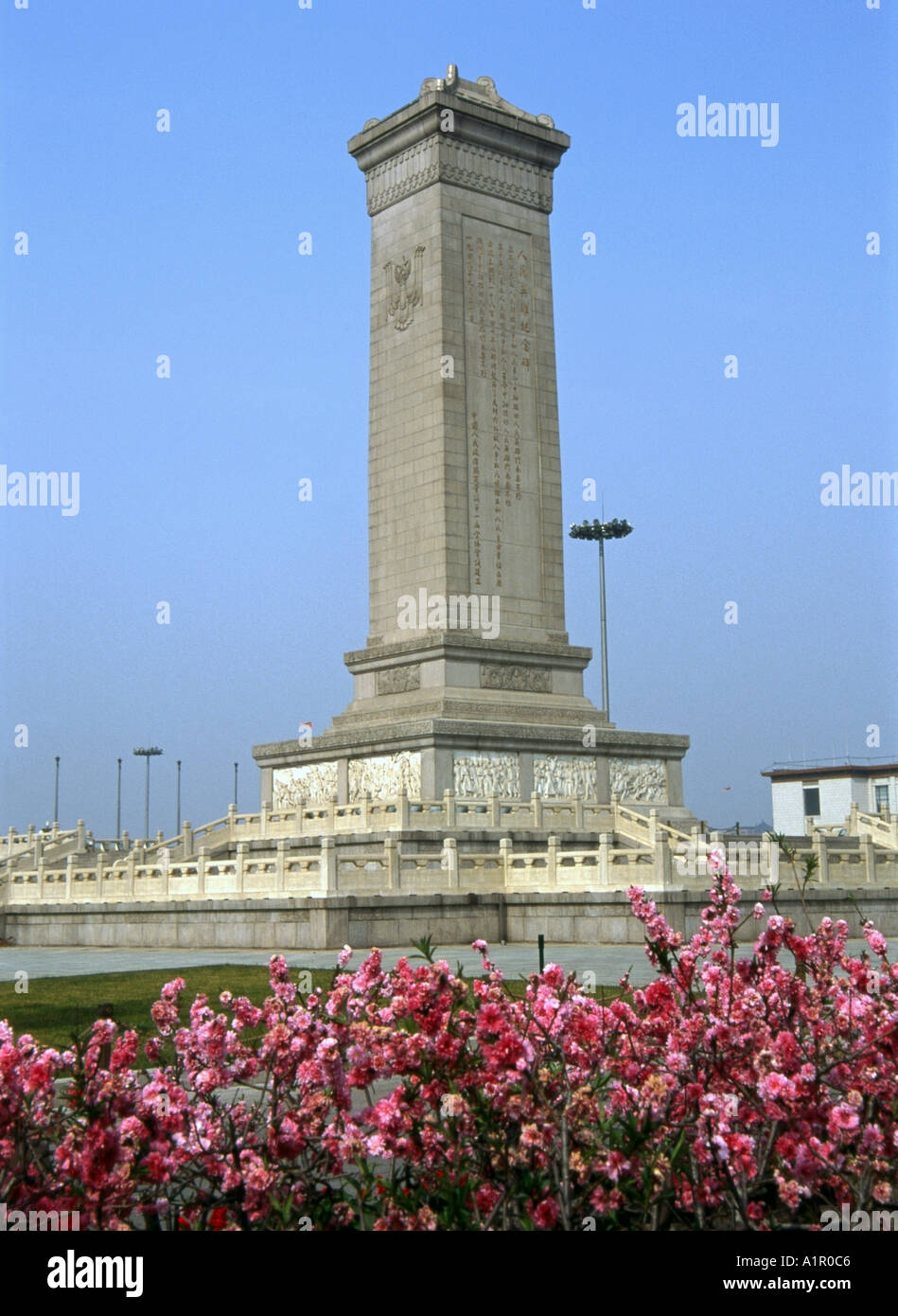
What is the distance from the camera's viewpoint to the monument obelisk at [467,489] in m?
25.6

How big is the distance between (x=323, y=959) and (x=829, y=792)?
38697 millimetres

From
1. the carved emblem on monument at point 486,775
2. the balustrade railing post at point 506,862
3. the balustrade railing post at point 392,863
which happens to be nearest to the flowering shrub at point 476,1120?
the balustrade railing post at point 392,863

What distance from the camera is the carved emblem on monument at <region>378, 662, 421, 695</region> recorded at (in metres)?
25.9

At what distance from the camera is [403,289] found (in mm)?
27047

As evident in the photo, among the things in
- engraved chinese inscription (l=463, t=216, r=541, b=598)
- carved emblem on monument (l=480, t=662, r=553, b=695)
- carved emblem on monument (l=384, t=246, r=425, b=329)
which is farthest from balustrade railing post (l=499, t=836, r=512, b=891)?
carved emblem on monument (l=384, t=246, r=425, b=329)

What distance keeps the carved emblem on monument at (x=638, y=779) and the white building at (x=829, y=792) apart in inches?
868

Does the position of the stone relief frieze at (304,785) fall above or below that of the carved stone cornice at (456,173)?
below

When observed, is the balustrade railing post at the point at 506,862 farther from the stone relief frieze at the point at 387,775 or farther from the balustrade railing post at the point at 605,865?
the stone relief frieze at the point at 387,775

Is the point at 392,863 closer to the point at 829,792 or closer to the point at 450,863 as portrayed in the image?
the point at 450,863

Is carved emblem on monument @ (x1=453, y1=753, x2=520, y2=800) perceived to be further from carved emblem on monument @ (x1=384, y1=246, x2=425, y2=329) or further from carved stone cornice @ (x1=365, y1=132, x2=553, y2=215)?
carved stone cornice @ (x1=365, y1=132, x2=553, y2=215)

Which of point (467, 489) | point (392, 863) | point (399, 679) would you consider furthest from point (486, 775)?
point (392, 863)

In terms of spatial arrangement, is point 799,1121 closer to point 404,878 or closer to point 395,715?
point 404,878

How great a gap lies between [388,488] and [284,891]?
10822 millimetres

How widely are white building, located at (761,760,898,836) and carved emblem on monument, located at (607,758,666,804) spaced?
22055 millimetres
